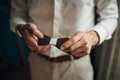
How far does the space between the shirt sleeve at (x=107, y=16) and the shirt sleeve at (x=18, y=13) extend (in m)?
0.31

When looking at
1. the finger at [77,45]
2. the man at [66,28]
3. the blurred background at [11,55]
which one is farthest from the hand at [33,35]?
the blurred background at [11,55]

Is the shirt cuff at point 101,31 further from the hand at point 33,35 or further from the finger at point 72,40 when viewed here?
the hand at point 33,35

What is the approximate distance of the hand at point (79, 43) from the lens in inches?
25.2

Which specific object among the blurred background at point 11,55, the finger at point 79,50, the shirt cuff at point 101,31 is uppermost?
the shirt cuff at point 101,31

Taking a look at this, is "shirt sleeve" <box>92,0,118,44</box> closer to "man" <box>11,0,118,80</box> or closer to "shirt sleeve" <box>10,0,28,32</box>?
"man" <box>11,0,118,80</box>

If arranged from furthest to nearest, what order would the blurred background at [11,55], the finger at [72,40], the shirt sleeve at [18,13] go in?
the blurred background at [11,55] → the shirt sleeve at [18,13] → the finger at [72,40]

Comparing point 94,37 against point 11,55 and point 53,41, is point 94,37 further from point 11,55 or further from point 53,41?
point 11,55

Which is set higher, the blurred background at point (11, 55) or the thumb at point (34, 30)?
the thumb at point (34, 30)

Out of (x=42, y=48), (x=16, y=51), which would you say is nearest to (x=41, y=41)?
(x=42, y=48)

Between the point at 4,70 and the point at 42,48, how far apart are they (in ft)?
3.62

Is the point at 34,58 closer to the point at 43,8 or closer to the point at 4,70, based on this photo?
the point at 43,8

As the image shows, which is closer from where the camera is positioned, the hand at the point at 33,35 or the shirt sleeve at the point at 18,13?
the hand at the point at 33,35

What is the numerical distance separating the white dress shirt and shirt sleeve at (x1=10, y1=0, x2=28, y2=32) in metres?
0.07

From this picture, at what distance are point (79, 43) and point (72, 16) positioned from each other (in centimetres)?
14
